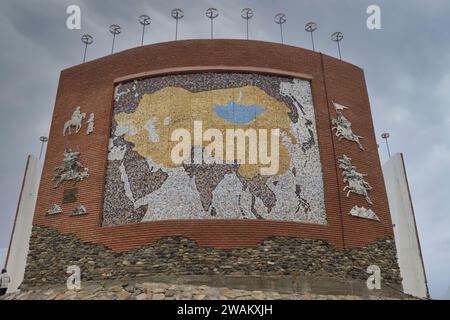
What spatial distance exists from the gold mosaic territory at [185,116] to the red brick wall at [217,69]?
90 centimetres

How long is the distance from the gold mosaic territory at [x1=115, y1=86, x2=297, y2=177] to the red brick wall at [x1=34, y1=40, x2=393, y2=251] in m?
0.90

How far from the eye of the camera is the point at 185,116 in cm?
1256

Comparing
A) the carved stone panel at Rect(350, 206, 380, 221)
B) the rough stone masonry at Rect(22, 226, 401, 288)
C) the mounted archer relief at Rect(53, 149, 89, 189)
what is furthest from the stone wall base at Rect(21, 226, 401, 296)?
the mounted archer relief at Rect(53, 149, 89, 189)

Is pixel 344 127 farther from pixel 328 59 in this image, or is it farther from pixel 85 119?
pixel 85 119

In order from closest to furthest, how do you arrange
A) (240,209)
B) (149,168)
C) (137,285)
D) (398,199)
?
(137,285), (240,209), (149,168), (398,199)

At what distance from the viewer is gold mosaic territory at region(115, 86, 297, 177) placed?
1230cm

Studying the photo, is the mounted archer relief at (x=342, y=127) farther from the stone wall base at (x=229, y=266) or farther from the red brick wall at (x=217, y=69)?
the stone wall base at (x=229, y=266)

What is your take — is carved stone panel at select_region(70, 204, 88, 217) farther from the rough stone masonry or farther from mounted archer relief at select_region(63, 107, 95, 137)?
mounted archer relief at select_region(63, 107, 95, 137)

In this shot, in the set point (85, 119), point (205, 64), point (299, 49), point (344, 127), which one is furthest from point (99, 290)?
point (299, 49)

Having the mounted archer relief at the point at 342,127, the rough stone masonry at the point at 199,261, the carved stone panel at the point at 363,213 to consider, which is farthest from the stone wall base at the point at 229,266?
the mounted archer relief at the point at 342,127

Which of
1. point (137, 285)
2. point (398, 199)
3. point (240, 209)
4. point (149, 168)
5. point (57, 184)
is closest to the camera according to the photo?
point (137, 285)

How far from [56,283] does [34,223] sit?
2328mm

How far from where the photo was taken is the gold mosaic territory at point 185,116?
1230 centimetres

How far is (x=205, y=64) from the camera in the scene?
44.1 ft
